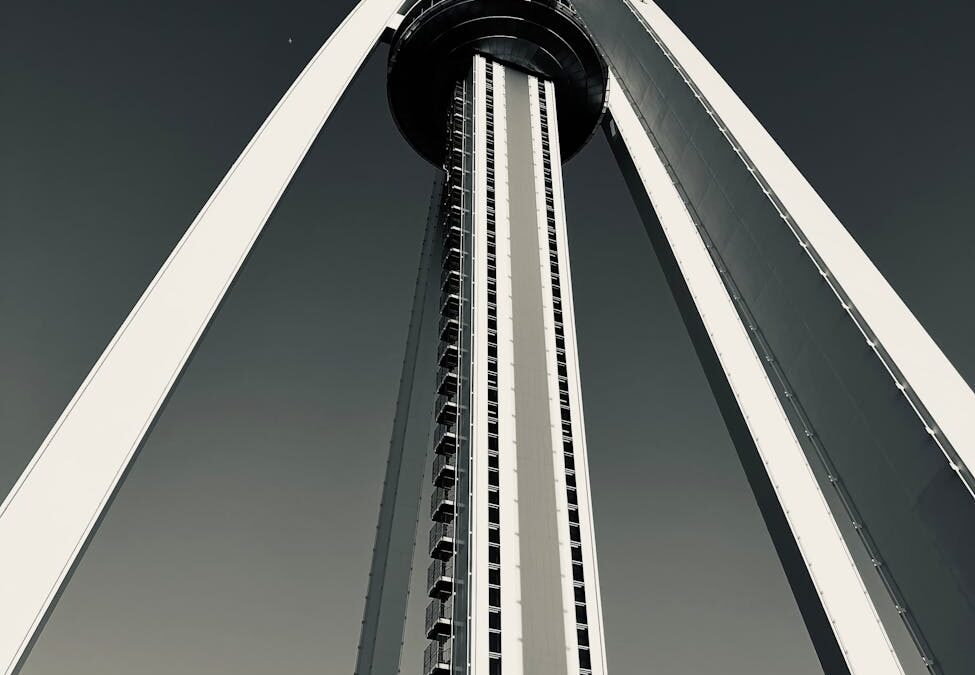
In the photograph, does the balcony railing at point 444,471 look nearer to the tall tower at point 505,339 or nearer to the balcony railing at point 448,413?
the tall tower at point 505,339

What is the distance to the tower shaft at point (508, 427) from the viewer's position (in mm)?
20094

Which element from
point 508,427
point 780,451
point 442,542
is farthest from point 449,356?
point 780,451

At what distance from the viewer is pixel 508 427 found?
23.5m

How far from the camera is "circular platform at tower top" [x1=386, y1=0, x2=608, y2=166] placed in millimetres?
36469

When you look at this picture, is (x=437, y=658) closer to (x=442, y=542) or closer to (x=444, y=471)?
(x=442, y=542)

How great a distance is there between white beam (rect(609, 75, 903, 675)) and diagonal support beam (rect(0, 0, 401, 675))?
40.6 feet

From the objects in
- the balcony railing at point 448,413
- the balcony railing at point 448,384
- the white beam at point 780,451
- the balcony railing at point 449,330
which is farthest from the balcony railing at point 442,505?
the white beam at point 780,451

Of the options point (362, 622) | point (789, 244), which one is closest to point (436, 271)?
point (362, 622)

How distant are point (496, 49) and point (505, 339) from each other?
1776 cm

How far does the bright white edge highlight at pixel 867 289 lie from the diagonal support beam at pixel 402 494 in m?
15.6

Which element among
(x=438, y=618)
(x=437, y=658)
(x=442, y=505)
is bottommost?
(x=437, y=658)

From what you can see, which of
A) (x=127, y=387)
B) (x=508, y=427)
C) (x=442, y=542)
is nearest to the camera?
(x=127, y=387)

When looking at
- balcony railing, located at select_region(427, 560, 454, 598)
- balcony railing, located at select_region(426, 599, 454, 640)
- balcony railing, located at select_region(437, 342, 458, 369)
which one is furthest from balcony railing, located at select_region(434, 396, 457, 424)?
balcony railing, located at select_region(426, 599, 454, 640)

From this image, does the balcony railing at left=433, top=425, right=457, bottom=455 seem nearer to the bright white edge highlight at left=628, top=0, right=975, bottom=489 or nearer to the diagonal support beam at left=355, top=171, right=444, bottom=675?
the diagonal support beam at left=355, top=171, right=444, bottom=675
